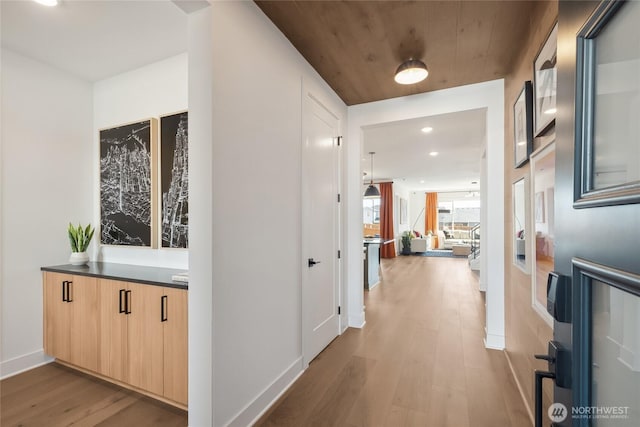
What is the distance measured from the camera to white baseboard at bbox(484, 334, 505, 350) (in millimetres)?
2762

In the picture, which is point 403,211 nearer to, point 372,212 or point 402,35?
point 372,212

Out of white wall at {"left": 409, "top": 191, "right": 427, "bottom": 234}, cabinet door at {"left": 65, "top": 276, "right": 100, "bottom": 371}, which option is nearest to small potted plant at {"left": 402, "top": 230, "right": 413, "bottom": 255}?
white wall at {"left": 409, "top": 191, "right": 427, "bottom": 234}

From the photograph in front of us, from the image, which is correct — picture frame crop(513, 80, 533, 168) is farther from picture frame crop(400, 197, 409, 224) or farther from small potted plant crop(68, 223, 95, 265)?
picture frame crop(400, 197, 409, 224)

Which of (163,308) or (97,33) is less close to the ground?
(97,33)

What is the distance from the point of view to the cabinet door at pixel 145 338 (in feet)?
6.15

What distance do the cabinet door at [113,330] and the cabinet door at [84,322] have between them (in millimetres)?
78

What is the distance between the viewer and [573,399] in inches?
23.0

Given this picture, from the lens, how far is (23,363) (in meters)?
2.33

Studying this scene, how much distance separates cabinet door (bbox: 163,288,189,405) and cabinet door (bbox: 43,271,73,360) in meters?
1.15

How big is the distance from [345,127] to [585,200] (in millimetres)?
3016

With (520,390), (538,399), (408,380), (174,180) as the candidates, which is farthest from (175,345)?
(520,390)

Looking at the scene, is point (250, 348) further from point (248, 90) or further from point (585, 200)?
point (585, 200)

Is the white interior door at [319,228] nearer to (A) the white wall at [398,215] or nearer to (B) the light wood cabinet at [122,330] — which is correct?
(B) the light wood cabinet at [122,330]

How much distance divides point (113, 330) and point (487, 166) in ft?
11.8
